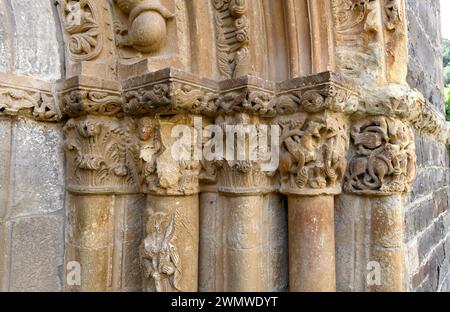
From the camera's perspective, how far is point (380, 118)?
1221mm

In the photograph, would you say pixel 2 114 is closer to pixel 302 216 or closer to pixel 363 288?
pixel 302 216

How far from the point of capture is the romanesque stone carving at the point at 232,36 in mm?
1336

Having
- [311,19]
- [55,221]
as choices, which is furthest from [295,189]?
[55,221]

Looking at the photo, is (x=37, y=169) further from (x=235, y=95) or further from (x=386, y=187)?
(x=386, y=187)

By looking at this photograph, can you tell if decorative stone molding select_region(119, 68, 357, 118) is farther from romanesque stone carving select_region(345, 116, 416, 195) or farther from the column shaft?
the column shaft

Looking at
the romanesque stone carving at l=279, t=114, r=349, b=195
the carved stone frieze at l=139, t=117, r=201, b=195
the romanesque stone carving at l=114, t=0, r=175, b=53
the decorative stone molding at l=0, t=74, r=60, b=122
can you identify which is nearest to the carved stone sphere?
the romanesque stone carving at l=114, t=0, r=175, b=53

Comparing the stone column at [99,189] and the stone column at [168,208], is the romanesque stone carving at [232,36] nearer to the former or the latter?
the stone column at [168,208]

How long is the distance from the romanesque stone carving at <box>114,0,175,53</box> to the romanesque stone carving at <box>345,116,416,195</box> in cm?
89

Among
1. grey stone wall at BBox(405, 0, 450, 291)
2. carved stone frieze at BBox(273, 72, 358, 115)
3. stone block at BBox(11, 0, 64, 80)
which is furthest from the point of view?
grey stone wall at BBox(405, 0, 450, 291)

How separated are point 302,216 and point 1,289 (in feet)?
3.90

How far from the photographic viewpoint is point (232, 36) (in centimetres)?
139

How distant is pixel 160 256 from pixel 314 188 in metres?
0.65

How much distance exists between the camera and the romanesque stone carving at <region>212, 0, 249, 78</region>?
1336mm
